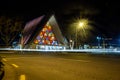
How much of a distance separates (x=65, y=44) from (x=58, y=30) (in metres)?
3.83

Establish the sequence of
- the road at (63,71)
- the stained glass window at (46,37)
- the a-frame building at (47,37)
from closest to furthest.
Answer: the road at (63,71)
the a-frame building at (47,37)
the stained glass window at (46,37)

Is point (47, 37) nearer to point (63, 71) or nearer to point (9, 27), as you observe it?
point (9, 27)

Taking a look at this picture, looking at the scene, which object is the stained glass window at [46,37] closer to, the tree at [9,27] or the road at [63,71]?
the tree at [9,27]

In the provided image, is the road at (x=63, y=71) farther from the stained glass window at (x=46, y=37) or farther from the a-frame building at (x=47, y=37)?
the stained glass window at (x=46, y=37)

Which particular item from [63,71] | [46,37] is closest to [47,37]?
[46,37]

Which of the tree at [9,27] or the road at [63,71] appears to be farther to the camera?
the tree at [9,27]

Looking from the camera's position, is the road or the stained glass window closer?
the road

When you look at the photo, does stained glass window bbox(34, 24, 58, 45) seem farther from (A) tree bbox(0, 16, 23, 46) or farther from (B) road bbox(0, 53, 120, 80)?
(B) road bbox(0, 53, 120, 80)

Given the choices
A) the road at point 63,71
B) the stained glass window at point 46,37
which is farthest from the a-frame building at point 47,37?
the road at point 63,71

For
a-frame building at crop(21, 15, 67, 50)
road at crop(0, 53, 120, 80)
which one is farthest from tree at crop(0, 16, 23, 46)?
road at crop(0, 53, 120, 80)

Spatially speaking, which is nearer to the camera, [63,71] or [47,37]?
[63,71]

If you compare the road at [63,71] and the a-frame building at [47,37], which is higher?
the a-frame building at [47,37]

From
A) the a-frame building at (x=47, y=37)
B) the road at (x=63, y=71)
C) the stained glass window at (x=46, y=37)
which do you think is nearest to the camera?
the road at (x=63, y=71)

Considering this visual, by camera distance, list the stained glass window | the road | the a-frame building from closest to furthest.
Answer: the road < the a-frame building < the stained glass window
